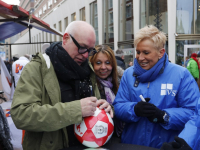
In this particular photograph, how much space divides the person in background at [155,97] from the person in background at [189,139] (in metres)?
0.39

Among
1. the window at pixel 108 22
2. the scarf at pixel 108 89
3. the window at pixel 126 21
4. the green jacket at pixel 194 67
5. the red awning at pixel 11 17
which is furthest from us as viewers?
the window at pixel 108 22

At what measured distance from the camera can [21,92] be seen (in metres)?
1.68

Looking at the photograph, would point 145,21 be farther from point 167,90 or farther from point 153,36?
point 167,90

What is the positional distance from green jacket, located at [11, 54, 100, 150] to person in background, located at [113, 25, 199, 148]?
660mm

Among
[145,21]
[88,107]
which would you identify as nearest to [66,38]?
[88,107]

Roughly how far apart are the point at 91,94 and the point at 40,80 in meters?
0.56

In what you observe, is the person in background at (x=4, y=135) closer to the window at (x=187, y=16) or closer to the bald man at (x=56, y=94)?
the bald man at (x=56, y=94)

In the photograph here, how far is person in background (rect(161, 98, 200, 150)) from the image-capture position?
141cm

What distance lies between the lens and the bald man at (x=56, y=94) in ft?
5.30

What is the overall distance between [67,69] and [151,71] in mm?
801

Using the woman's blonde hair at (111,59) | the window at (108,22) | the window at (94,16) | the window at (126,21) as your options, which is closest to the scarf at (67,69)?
the woman's blonde hair at (111,59)

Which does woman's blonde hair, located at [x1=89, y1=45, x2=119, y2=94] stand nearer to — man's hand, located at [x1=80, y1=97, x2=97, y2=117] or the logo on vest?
the logo on vest

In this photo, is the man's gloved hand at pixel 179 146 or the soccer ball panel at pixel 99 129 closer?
the man's gloved hand at pixel 179 146

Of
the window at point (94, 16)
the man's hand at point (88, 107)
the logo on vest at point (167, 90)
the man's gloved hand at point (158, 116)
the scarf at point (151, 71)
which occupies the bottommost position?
the man's gloved hand at point (158, 116)
